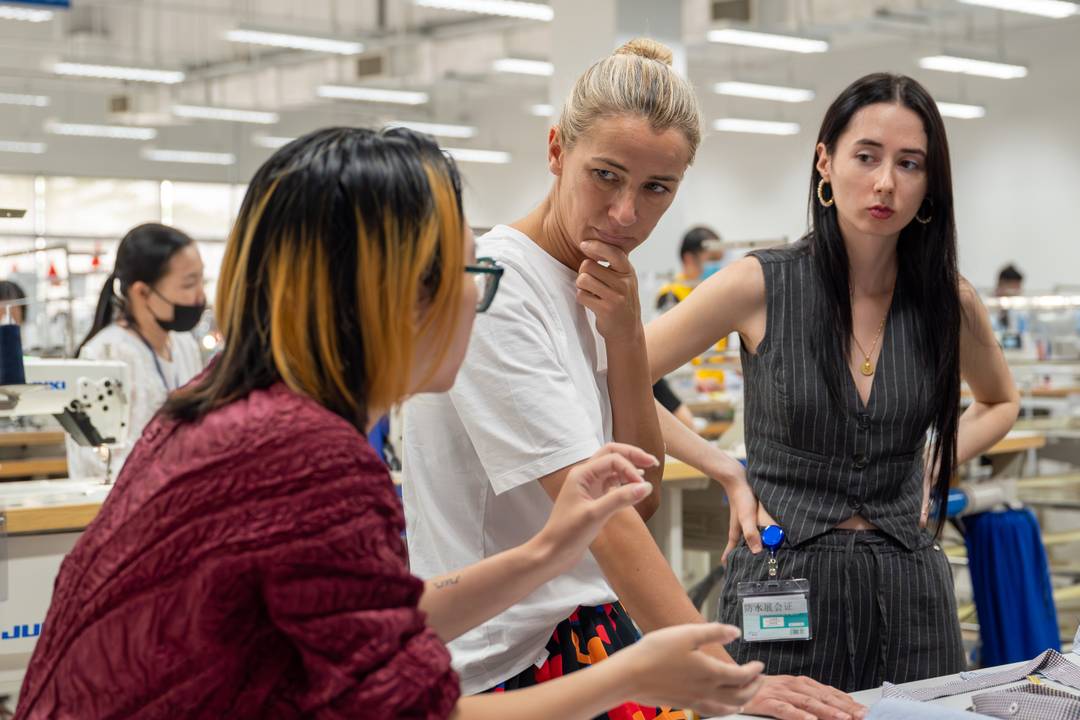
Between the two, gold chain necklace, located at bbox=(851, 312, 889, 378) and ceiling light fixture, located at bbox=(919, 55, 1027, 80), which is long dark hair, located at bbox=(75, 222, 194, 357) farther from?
ceiling light fixture, located at bbox=(919, 55, 1027, 80)

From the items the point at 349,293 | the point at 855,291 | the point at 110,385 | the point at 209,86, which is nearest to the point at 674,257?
the point at 110,385

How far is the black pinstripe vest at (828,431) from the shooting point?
1.81 meters

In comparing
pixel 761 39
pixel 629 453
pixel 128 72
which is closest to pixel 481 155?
pixel 128 72

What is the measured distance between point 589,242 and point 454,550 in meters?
0.37

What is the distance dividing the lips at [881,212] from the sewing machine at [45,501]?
1.83 m

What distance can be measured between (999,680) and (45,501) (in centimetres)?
239

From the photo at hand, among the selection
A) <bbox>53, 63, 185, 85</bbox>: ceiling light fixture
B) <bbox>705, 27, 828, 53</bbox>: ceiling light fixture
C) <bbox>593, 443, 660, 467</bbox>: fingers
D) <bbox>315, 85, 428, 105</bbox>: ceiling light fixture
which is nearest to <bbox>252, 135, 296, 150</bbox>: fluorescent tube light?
<bbox>315, 85, 428, 105</bbox>: ceiling light fixture

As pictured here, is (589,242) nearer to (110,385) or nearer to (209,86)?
(110,385)

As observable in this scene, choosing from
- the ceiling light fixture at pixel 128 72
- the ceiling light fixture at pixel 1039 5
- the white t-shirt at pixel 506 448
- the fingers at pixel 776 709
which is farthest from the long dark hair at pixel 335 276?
the ceiling light fixture at pixel 128 72

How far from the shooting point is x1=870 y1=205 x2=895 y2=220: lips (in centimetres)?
184

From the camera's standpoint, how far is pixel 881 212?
184 centimetres

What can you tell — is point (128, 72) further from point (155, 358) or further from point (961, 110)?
point (961, 110)

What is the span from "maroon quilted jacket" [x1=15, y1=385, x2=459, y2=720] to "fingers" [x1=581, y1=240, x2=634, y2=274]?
0.58m

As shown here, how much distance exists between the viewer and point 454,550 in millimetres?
1368
